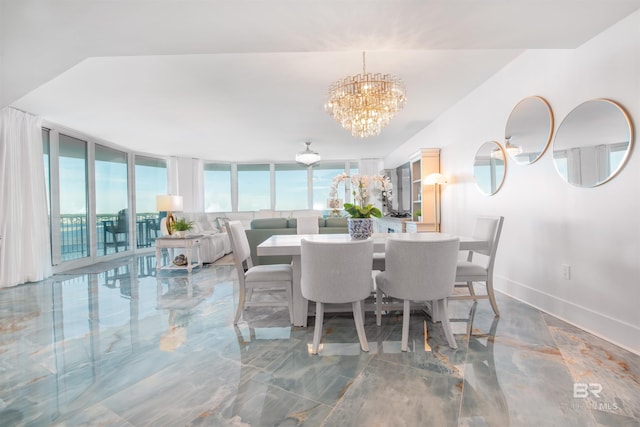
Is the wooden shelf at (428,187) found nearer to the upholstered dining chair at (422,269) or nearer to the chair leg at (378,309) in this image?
the chair leg at (378,309)

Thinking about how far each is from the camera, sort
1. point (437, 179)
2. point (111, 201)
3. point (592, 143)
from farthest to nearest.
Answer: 1. point (111, 201)
2. point (437, 179)
3. point (592, 143)

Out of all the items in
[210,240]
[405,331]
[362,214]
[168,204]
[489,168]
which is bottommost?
[405,331]

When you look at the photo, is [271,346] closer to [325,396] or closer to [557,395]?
[325,396]

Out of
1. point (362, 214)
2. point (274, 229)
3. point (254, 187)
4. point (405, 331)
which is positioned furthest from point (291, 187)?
point (405, 331)

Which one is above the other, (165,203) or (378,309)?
(165,203)

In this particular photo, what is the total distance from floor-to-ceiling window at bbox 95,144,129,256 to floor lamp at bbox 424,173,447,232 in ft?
20.5

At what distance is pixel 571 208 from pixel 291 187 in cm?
721

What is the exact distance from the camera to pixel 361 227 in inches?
98.7

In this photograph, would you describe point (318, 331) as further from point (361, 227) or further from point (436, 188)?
point (436, 188)

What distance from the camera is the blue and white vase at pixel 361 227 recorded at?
98.3 inches

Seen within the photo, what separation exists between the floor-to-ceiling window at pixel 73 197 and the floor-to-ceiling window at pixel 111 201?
28cm

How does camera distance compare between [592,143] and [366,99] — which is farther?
[366,99]

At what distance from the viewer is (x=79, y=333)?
2.29 metres

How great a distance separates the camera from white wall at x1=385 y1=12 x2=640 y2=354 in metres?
1.90
